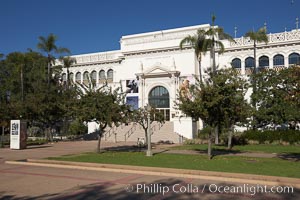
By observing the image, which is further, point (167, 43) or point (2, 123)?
point (167, 43)

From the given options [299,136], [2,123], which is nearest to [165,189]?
[299,136]

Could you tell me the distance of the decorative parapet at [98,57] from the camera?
171 ft

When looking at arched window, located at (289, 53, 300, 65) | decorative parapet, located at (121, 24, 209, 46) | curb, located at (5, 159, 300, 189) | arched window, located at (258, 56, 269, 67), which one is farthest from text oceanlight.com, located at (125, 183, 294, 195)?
decorative parapet, located at (121, 24, 209, 46)

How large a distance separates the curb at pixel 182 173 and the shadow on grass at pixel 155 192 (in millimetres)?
680

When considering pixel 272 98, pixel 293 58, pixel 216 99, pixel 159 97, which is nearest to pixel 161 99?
pixel 159 97

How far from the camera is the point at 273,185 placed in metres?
10.9

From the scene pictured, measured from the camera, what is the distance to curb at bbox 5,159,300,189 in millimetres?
11172

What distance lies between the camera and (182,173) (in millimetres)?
13070

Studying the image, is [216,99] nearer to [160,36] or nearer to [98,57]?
[160,36]

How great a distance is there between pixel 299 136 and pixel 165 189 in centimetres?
2288

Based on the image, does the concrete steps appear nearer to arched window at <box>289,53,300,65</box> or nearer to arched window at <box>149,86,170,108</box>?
arched window at <box>149,86,170,108</box>

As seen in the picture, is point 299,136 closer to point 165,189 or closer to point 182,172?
point 182,172

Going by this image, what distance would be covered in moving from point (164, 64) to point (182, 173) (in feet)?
110

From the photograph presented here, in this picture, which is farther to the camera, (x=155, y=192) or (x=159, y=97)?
(x=159, y=97)
